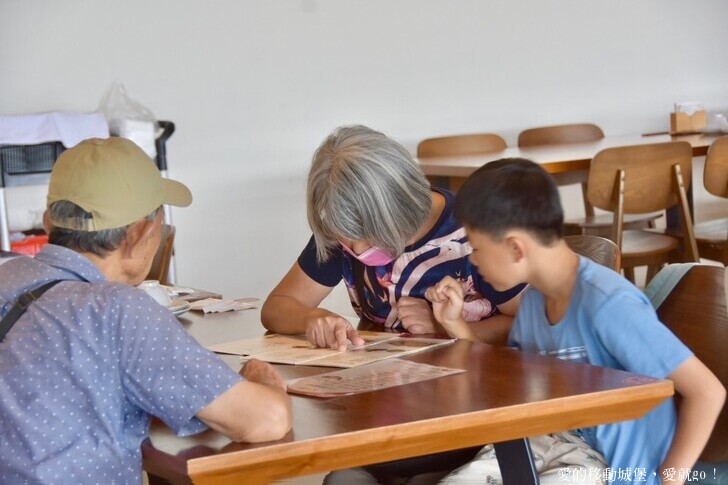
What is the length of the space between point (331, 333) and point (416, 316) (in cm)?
20

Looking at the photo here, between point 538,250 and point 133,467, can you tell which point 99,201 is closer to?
point 133,467

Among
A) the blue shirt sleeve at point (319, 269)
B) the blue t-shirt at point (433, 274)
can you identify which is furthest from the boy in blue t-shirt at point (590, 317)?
the blue shirt sleeve at point (319, 269)

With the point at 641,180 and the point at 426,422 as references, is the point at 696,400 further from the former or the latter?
the point at 641,180

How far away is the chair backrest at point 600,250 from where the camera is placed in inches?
84.0

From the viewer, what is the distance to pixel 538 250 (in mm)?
1704

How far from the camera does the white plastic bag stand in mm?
4832

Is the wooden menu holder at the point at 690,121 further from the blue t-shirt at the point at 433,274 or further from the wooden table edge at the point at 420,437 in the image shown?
the wooden table edge at the point at 420,437

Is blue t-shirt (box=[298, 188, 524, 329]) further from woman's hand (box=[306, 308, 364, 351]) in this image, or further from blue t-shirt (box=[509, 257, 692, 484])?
blue t-shirt (box=[509, 257, 692, 484])

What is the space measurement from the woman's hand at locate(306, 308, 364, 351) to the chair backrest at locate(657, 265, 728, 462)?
579 mm

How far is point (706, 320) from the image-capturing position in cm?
183

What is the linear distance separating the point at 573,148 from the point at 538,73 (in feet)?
4.84

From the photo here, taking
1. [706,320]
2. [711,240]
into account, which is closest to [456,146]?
[711,240]

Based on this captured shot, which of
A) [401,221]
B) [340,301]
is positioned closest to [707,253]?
[340,301]

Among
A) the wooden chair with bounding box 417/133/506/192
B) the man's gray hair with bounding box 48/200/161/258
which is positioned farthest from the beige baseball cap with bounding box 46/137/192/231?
the wooden chair with bounding box 417/133/506/192
